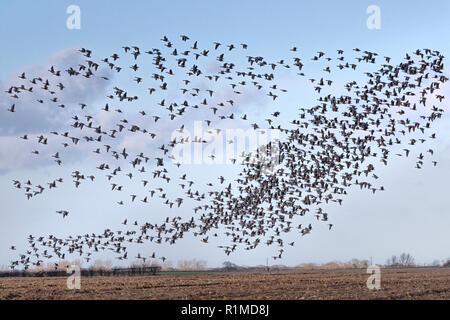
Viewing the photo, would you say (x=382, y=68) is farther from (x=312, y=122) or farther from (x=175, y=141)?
(x=175, y=141)

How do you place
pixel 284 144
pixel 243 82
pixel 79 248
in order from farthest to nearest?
pixel 79 248 → pixel 284 144 → pixel 243 82

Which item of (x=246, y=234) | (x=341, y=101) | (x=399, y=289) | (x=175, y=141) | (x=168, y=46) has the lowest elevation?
(x=399, y=289)

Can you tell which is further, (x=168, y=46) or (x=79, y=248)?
(x=79, y=248)

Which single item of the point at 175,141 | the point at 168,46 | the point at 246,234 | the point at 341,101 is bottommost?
the point at 246,234

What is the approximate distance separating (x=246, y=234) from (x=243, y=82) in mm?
15440

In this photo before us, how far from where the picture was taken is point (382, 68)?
5116 centimetres

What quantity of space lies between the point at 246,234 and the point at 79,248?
16762mm

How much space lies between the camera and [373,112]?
52.5 meters
